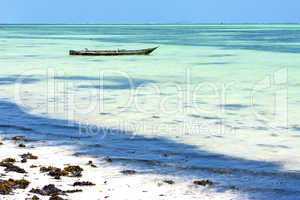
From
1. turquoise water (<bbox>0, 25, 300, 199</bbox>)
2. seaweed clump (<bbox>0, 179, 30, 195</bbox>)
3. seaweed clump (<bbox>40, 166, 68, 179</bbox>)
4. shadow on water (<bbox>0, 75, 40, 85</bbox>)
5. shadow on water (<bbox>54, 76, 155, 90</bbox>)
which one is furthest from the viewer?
shadow on water (<bbox>0, 75, 40, 85</bbox>)

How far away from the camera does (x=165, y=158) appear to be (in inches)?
500

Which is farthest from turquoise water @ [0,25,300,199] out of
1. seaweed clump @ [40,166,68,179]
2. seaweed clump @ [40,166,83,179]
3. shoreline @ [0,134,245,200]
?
seaweed clump @ [40,166,68,179]

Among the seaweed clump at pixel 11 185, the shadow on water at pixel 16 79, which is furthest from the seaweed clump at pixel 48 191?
the shadow on water at pixel 16 79

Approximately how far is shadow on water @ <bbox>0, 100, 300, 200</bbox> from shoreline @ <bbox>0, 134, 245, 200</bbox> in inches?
14.4

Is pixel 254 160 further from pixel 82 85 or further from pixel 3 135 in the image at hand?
pixel 82 85

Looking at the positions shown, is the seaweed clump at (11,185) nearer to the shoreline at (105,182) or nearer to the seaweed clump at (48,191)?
the shoreline at (105,182)

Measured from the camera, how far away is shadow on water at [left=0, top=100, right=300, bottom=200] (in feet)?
34.6

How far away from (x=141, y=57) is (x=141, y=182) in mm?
40247

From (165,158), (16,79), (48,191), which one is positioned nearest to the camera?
(48,191)

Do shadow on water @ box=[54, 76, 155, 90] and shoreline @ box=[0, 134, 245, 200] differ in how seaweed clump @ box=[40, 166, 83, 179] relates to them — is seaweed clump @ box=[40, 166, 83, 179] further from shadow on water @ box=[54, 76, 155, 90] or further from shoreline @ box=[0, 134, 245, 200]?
shadow on water @ box=[54, 76, 155, 90]

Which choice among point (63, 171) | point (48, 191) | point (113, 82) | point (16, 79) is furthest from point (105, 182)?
point (16, 79)

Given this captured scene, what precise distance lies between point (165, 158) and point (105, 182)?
265 centimetres

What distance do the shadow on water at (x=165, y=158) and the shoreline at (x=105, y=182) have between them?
37 centimetres

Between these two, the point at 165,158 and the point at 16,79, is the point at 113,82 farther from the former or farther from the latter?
the point at 165,158
